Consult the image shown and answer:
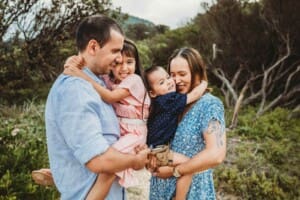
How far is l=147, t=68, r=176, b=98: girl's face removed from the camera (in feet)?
8.46

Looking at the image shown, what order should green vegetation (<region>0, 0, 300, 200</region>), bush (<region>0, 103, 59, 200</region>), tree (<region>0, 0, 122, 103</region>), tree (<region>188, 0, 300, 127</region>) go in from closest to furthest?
bush (<region>0, 103, 59, 200</region>), green vegetation (<region>0, 0, 300, 200</region>), tree (<region>0, 0, 122, 103</region>), tree (<region>188, 0, 300, 127</region>)

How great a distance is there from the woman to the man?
427 millimetres

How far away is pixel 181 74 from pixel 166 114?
0.26 meters

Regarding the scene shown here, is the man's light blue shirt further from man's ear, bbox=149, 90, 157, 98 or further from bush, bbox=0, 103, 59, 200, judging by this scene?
bush, bbox=0, 103, 59, 200

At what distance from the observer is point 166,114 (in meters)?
2.52

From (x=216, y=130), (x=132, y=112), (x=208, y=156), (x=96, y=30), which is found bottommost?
(x=208, y=156)

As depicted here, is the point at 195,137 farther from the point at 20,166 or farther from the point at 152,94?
the point at 20,166

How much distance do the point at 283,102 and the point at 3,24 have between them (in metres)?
7.81

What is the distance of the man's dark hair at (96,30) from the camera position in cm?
206

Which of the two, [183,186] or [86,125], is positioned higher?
[86,125]

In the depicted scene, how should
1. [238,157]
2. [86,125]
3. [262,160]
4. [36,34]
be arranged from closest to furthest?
[86,125]
[262,160]
[238,157]
[36,34]

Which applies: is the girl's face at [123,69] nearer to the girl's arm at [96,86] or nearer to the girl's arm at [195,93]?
the girl's arm at [96,86]

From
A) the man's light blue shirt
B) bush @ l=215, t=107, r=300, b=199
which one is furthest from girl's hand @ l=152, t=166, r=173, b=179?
bush @ l=215, t=107, r=300, b=199

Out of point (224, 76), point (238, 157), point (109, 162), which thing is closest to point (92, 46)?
point (109, 162)
